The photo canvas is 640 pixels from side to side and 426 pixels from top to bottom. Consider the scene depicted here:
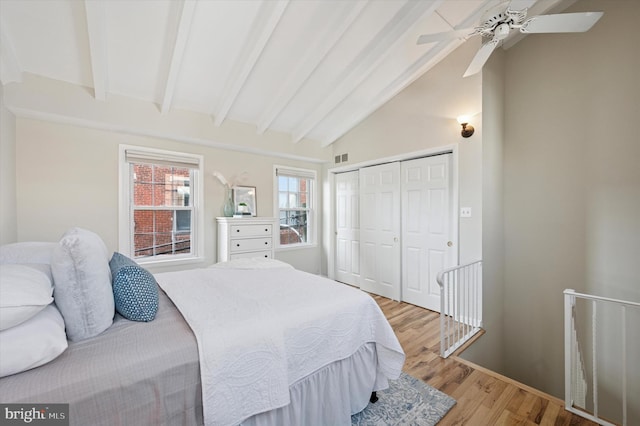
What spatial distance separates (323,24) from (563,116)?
2711 mm

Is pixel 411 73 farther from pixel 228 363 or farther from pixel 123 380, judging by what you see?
pixel 123 380

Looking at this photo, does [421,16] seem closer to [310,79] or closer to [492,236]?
→ [310,79]

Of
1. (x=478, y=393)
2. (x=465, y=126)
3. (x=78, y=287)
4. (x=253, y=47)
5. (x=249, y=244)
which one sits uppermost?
(x=253, y=47)

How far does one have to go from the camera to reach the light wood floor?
1.67 metres

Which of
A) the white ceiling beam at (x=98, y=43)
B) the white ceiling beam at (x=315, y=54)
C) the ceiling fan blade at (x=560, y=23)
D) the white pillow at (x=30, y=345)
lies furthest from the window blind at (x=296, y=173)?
the white pillow at (x=30, y=345)

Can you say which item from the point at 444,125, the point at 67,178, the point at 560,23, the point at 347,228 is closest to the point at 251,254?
the point at 347,228

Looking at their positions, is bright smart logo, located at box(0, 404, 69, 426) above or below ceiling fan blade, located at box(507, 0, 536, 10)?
below

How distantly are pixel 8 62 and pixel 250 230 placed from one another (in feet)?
8.74

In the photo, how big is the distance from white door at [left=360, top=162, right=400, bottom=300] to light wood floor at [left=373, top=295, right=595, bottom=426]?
124 cm

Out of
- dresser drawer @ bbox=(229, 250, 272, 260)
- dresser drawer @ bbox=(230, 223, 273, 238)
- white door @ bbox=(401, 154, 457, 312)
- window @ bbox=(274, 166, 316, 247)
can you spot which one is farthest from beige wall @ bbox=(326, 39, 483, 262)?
dresser drawer @ bbox=(229, 250, 272, 260)

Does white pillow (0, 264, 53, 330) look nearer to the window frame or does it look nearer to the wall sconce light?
the window frame

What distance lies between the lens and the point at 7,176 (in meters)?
2.37

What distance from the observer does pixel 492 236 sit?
10.0ft

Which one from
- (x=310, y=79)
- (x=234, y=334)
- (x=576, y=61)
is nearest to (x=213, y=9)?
(x=310, y=79)
